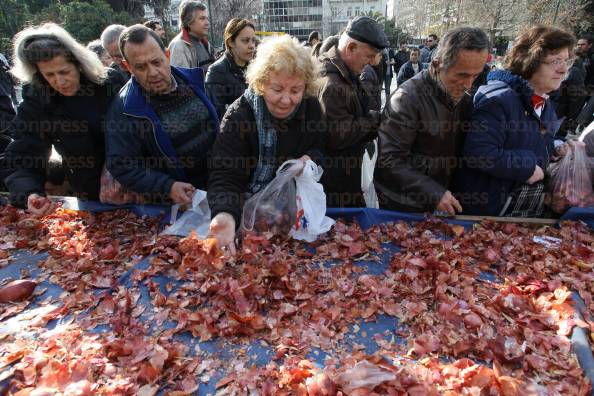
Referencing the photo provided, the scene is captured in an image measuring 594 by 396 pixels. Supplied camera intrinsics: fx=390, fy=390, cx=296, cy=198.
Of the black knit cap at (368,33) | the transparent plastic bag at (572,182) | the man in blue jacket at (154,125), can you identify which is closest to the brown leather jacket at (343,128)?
the black knit cap at (368,33)

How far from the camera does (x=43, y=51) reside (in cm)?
217

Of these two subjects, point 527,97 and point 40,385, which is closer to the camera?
point 40,385

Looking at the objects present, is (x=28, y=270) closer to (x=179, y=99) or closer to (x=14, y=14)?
(x=179, y=99)

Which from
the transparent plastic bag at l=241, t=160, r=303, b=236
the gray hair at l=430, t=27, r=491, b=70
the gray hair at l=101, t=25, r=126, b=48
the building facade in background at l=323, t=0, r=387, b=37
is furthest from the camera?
the building facade in background at l=323, t=0, r=387, b=37

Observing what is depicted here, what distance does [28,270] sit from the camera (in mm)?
1980

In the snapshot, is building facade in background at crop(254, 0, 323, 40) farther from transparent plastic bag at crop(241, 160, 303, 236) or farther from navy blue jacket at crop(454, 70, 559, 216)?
transparent plastic bag at crop(241, 160, 303, 236)

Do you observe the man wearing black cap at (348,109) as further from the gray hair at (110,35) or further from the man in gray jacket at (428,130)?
the gray hair at (110,35)

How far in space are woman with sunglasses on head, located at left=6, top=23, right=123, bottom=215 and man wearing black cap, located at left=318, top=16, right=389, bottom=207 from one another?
4.67 feet

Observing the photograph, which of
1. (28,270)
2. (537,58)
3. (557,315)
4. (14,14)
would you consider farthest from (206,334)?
(14,14)

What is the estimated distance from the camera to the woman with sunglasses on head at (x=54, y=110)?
222 cm

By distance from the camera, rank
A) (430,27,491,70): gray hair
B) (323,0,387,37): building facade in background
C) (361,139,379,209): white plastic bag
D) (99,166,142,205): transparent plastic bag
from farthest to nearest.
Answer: (323,0,387,37): building facade in background, (361,139,379,209): white plastic bag, (99,166,142,205): transparent plastic bag, (430,27,491,70): gray hair

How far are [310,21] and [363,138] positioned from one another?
86633 millimetres

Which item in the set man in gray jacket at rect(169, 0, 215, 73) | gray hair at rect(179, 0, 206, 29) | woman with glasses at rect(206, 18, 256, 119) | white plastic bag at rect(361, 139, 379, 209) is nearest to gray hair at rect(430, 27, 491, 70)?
white plastic bag at rect(361, 139, 379, 209)

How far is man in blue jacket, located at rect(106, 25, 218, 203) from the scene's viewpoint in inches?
85.7
